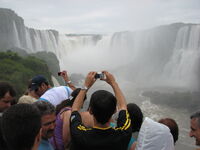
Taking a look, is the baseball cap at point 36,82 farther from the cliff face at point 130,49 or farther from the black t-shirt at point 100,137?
the cliff face at point 130,49

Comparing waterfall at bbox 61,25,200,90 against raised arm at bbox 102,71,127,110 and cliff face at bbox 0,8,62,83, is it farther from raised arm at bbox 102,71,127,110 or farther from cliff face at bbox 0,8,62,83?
raised arm at bbox 102,71,127,110

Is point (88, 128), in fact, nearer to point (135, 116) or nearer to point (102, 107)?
point (102, 107)

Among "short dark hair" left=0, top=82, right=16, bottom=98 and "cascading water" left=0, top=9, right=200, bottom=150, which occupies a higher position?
"short dark hair" left=0, top=82, right=16, bottom=98

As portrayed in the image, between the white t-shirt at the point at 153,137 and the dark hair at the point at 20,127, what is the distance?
0.95 meters

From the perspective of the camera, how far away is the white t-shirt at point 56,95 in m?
2.91

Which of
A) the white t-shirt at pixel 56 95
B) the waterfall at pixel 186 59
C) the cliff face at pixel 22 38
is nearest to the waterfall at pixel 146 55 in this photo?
the waterfall at pixel 186 59

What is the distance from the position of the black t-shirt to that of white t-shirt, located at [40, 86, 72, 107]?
1.09 m

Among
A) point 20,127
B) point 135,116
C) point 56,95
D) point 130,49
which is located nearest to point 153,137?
point 135,116

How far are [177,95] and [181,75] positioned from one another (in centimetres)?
866

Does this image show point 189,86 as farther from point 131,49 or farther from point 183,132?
point 131,49

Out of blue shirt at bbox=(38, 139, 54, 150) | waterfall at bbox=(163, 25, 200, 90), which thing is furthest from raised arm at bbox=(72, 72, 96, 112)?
waterfall at bbox=(163, 25, 200, 90)

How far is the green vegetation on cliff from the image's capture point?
14.8 metres

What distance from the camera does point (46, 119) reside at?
2008mm

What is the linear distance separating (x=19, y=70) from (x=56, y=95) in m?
14.8
